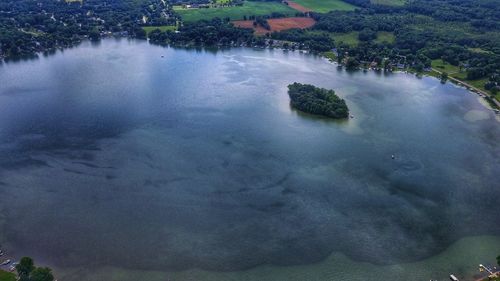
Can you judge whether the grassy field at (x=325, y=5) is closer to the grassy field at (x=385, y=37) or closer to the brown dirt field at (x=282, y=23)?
the brown dirt field at (x=282, y=23)

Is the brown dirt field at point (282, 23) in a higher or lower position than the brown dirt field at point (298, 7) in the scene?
lower

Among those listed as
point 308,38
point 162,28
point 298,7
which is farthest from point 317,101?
point 298,7

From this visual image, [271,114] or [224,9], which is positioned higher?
[224,9]

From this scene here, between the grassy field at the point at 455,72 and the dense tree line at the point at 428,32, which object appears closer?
the grassy field at the point at 455,72

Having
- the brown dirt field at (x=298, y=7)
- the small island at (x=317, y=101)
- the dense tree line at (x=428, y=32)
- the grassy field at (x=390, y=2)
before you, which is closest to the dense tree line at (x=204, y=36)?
the dense tree line at (x=428, y=32)

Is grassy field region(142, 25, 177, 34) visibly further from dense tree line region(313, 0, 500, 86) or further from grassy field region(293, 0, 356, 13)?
grassy field region(293, 0, 356, 13)

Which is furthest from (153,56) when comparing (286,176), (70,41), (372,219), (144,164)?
(372,219)

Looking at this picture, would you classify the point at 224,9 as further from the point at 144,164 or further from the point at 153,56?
the point at 144,164
